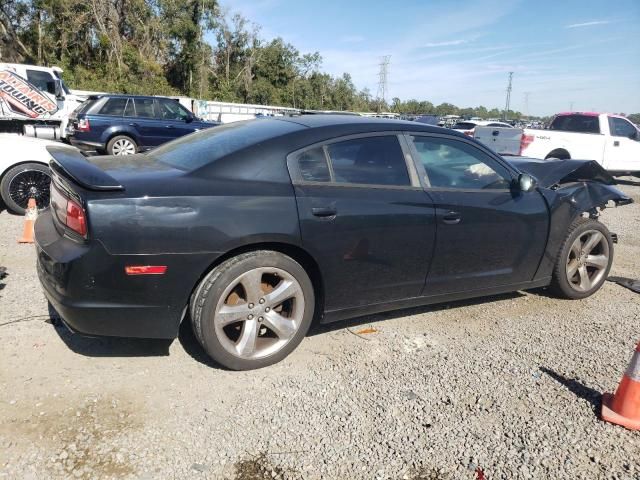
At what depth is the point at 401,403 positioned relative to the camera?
9.44 feet

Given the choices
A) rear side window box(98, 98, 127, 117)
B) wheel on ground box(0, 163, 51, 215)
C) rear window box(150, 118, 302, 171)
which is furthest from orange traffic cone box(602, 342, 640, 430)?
rear side window box(98, 98, 127, 117)

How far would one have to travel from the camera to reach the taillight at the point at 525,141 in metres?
12.2

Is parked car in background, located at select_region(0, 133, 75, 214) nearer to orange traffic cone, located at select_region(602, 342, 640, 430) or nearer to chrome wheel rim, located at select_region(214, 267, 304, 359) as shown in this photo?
chrome wheel rim, located at select_region(214, 267, 304, 359)

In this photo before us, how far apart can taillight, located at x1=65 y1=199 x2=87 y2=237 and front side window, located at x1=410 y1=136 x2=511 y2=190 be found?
7.28 ft

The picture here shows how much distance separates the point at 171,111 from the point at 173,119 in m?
0.26

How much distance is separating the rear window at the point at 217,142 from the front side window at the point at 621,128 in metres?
12.0

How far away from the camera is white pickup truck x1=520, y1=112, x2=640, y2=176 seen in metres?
12.2

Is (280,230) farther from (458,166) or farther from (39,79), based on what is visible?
(39,79)

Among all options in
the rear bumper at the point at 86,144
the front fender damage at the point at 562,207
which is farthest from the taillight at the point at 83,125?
the front fender damage at the point at 562,207

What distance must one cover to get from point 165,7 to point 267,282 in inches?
1726

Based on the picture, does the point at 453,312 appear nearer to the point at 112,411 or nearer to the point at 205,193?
the point at 205,193

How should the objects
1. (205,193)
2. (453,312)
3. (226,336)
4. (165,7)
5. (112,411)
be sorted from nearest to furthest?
(112,411) → (205,193) → (226,336) → (453,312) → (165,7)

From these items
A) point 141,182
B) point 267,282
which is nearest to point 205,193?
point 141,182

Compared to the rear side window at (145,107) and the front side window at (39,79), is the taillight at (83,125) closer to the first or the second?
the rear side window at (145,107)
